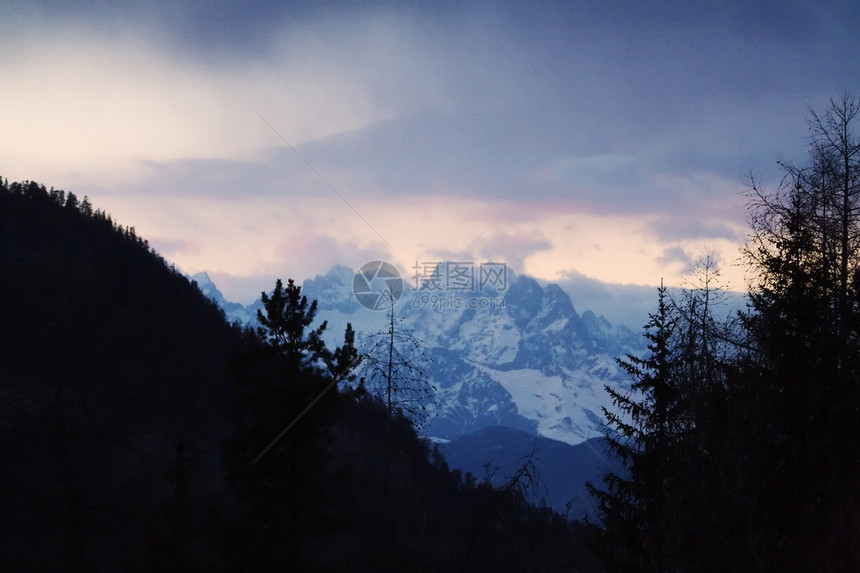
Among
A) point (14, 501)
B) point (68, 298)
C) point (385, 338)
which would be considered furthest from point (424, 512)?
point (14, 501)

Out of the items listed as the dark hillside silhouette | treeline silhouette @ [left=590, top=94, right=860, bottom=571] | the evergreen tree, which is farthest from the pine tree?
the dark hillside silhouette

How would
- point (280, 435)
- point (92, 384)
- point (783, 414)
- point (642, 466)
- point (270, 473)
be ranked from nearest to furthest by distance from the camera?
point (783, 414), point (280, 435), point (270, 473), point (642, 466), point (92, 384)

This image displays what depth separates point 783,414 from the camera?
16.1 meters

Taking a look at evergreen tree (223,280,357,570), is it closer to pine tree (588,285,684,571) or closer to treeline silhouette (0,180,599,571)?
treeline silhouette (0,180,599,571)

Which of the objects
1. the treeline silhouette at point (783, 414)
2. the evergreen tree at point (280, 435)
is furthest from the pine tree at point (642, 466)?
the evergreen tree at point (280, 435)

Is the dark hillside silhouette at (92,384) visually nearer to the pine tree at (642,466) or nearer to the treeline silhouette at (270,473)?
the treeline silhouette at (270,473)

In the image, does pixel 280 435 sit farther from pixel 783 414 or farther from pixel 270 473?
pixel 783 414

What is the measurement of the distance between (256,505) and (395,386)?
206 inches

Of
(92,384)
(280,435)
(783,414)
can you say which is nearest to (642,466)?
(783,414)

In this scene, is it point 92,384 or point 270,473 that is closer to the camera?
point 270,473

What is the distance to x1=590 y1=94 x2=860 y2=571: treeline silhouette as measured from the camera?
14070mm

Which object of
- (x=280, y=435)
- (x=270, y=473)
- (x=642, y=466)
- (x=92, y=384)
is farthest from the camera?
(x=92, y=384)

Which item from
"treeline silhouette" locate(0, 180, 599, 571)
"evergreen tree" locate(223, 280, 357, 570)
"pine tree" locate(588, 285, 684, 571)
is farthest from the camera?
"pine tree" locate(588, 285, 684, 571)

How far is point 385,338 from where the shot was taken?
21.2 m
